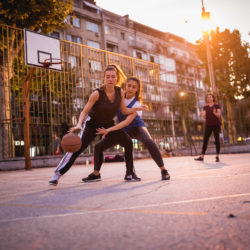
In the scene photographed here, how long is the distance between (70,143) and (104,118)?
2.00ft

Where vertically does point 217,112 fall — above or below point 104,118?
above

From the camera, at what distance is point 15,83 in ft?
35.1

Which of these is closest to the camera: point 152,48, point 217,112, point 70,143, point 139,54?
point 70,143

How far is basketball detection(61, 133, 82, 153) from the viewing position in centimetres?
390

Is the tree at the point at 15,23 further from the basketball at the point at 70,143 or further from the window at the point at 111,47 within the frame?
the window at the point at 111,47

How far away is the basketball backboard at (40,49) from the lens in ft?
32.1

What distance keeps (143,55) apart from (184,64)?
1048 centimetres

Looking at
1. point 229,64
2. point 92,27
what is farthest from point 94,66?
point 92,27

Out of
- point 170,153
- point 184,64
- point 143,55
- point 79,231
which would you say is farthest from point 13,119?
point 184,64

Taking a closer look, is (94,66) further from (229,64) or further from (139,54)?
(139,54)

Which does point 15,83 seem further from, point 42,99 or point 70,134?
point 70,134

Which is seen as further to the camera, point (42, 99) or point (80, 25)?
point (80, 25)

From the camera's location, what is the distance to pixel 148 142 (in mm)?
4371

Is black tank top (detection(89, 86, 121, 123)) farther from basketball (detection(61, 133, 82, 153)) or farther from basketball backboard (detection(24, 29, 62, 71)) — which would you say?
basketball backboard (detection(24, 29, 62, 71))
